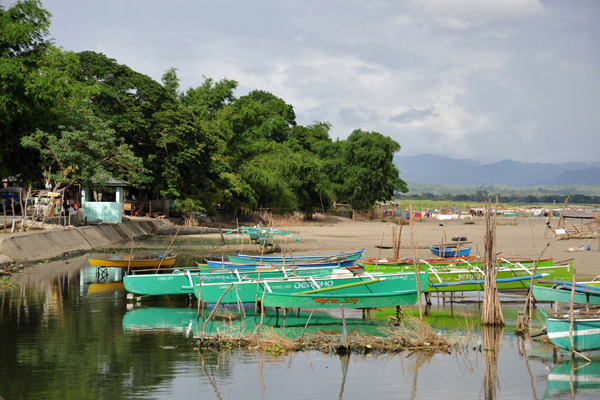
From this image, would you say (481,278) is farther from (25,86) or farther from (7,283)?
(25,86)

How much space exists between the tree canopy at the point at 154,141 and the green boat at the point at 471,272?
2332 cm

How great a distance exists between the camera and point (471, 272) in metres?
22.0

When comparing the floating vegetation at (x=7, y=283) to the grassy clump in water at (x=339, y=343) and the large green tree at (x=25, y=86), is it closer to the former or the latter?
the grassy clump in water at (x=339, y=343)

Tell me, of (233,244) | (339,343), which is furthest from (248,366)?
(233,244)

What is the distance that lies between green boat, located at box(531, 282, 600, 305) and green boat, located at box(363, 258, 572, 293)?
301cm

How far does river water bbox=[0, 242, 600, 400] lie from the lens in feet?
39.1

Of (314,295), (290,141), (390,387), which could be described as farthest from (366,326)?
(290,141)

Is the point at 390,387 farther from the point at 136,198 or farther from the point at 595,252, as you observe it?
the point at 136,198

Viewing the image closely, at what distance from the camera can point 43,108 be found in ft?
130

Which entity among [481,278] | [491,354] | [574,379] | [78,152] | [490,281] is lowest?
[574,379]

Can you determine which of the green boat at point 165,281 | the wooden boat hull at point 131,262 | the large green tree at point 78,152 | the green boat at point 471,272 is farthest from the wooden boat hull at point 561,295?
the large green tree at point 78,152

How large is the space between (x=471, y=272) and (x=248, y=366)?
1101 centimetres

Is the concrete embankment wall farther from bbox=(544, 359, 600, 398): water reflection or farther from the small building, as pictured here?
bbox=(544, 359, 600, 398): water reflection

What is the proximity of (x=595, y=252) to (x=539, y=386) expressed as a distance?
954 inches
